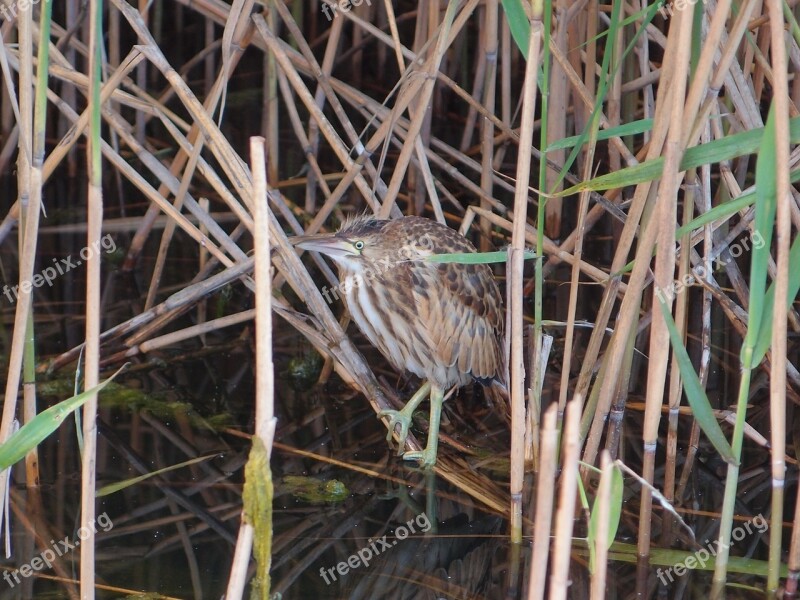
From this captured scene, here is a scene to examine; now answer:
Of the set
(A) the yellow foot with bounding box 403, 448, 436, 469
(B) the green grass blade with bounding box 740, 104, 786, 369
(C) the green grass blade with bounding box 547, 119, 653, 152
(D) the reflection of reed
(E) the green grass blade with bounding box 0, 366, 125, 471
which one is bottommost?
(D) the reflection of reed

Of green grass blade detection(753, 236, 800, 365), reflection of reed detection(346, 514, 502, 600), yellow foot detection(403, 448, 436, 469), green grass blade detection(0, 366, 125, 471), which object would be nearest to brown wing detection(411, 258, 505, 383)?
yellow foot detection(403, 448, 436, 469)

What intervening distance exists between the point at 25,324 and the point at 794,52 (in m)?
1.96

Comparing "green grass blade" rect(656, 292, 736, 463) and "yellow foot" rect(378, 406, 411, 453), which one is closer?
"green grass blade" rect(656, 292, 736, 463)

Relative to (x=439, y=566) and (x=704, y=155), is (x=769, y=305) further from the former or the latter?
(x=439, y=566)

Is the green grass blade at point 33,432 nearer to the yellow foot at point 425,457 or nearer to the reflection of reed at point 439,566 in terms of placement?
the reflection of reed at point 439,566

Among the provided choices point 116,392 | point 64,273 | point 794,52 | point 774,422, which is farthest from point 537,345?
point 64,273

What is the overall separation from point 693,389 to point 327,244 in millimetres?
1197

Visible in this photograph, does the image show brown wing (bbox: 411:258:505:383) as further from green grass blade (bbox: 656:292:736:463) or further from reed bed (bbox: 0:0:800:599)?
green grass blade (bbox: 656:292:736:463)

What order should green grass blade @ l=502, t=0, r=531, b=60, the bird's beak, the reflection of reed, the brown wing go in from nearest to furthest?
green grass blade @ l=502, t=0, r=531, b=60 → the reflection of reed → the bird's beak → the brown wing

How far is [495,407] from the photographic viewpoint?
3.16 metres

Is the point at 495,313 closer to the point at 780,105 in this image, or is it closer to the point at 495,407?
the point at 495,407

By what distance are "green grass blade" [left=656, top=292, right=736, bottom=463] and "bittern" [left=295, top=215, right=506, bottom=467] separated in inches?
39.5

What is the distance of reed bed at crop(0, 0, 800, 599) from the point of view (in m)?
1.70

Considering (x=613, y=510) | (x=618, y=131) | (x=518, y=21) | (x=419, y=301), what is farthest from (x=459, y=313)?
(x=613, y=510)
